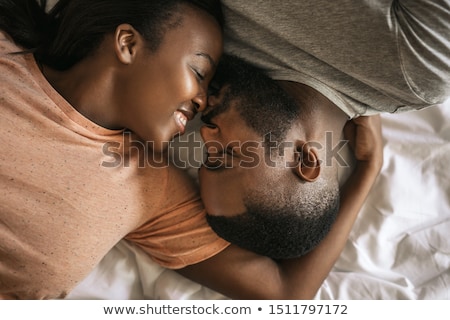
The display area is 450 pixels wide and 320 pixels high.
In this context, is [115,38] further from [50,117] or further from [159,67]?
[50,117]

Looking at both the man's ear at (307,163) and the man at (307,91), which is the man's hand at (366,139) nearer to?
the man at (307,91)

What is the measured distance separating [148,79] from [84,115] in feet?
0.56

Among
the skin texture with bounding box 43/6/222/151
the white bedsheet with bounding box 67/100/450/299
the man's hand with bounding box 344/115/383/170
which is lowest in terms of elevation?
the white bedsheet with bounding box 67/100/450/299

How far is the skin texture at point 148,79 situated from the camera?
35.9 inches

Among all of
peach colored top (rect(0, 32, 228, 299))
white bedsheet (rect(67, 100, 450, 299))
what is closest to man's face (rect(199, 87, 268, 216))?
peach colored top (rect(0, 32, 228, 299))

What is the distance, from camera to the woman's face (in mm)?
911

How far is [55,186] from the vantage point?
37.1 inches

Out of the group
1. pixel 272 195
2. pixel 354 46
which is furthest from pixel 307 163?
pixel 354 46

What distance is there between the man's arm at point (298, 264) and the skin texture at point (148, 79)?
319mm

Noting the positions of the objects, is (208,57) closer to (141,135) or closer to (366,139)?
(141,135)

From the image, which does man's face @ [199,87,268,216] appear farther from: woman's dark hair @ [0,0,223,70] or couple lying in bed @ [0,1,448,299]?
woman's dark hair @ [0,0,223,70]

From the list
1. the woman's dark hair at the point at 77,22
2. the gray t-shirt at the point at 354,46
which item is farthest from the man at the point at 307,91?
the woman's dark hair at the point at 77,22

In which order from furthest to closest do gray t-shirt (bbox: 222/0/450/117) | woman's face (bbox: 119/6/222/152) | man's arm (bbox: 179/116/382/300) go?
man's arm (bbox: 179/116/382/300), woman's face (bbox: 119/6/222/152), gray t-shirt (bbox: 222/0/450/117)
